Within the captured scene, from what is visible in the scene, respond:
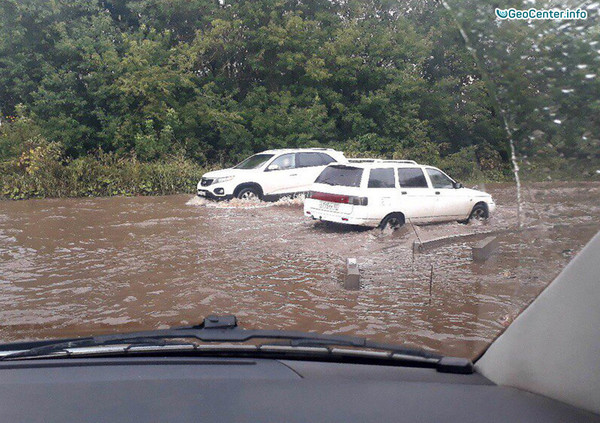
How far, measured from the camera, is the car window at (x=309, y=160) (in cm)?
1662

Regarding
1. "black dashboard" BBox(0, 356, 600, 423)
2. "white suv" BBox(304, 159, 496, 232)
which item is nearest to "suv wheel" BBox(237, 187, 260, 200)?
"white suv" BBox(304, 159, 496, 232)

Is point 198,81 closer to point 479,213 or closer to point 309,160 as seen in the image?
point 309,160

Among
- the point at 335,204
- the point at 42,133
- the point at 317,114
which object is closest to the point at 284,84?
the point at 317,114

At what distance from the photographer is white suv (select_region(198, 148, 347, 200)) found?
16359 millimetres

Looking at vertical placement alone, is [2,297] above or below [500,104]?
below

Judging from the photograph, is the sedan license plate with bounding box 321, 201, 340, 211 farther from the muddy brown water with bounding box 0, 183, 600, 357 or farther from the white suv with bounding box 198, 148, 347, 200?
the white suv with bounding box 198, 148, 347, 200

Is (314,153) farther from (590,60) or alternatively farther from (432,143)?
(590,60)

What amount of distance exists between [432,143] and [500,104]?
1649 cm

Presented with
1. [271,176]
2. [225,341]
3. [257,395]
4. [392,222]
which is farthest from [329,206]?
[257,395]

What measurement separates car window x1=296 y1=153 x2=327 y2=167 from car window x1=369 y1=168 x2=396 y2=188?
18.5 feet

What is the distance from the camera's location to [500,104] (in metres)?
1.18

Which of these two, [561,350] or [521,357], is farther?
[521,357]

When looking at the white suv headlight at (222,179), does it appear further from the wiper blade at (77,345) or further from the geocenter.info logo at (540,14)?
the geocenter.info logo at (540,14)

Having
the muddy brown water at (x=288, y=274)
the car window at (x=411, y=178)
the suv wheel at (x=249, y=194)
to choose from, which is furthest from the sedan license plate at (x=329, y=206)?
the suv wheel at (x=249, y=194)
